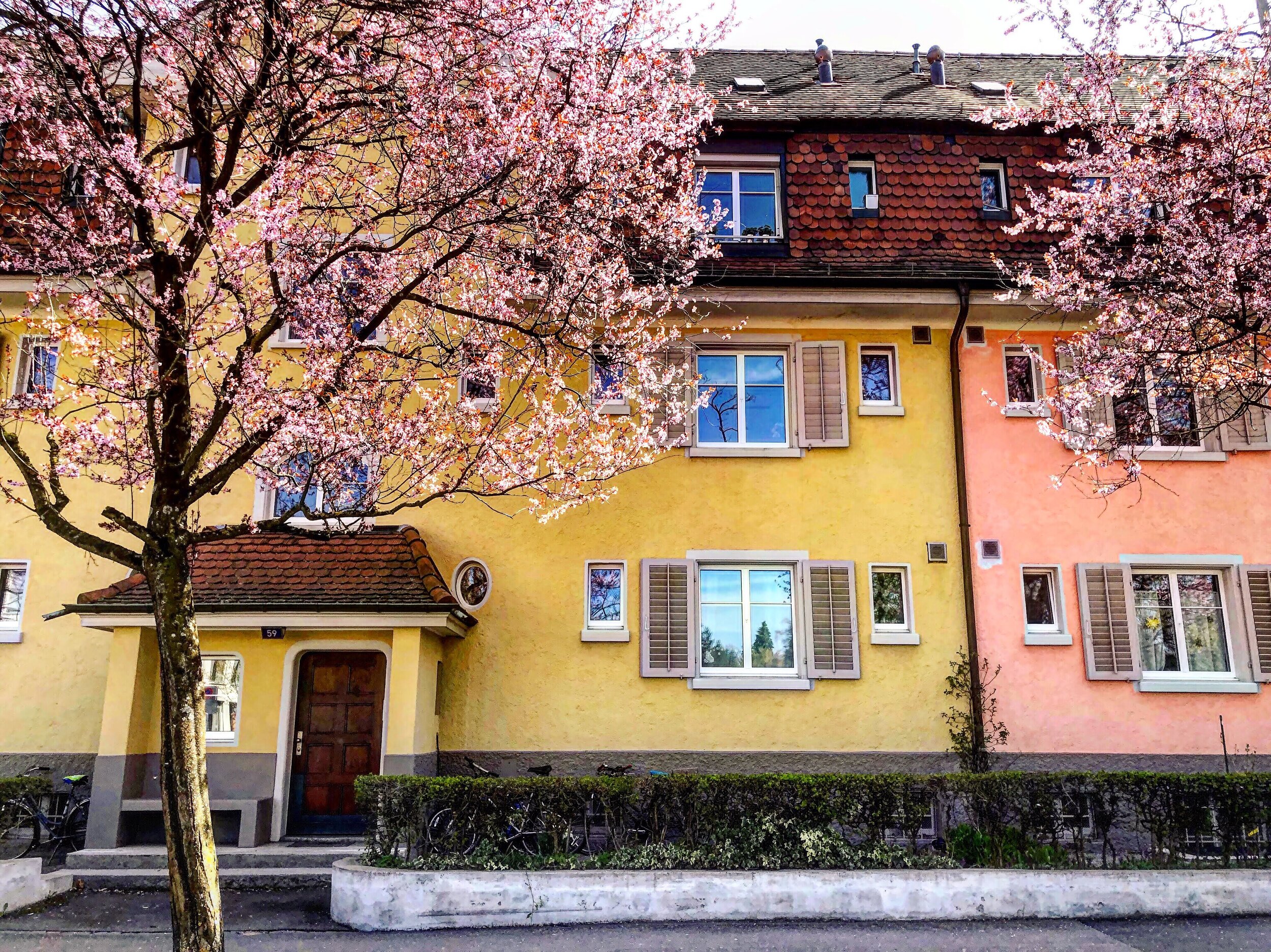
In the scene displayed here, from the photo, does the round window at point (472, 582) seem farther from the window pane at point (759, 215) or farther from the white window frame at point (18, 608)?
the window pane at point (759, 215)

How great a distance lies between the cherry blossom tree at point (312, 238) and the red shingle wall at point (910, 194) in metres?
2.49

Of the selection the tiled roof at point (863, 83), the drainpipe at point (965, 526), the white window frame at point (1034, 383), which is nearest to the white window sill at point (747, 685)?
the drainpipe at point (965, 526)

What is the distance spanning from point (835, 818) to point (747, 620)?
348 centimetres

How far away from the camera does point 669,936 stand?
25.7ft

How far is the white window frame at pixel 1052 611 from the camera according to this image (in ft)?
38.2

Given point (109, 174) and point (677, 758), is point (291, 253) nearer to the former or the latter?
point (109, 174)

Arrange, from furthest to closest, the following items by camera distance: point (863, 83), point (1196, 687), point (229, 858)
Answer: point (863, 83) → point (1196, 687) → point (229, 858)

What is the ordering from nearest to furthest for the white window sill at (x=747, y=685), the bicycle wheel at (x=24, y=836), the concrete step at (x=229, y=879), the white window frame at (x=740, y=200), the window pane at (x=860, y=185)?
the concrete step at (x=229, y=879) < the bicycle wheel at (x=24, y=836) < the white window sill at (x=747, y=685) < the white window frame at (x=740, y=200) < the window pane at (x=860, y=185)

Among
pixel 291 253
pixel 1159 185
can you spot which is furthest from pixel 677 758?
pixel 1159 185

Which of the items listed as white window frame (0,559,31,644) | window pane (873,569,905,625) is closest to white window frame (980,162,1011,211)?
window pane (873,569,905,625)

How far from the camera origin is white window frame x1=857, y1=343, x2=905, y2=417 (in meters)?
12.3

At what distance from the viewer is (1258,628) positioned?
1180cm

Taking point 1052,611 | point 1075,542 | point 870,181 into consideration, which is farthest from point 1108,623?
point 870,181

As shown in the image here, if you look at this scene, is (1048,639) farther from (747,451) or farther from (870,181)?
(870,181)
